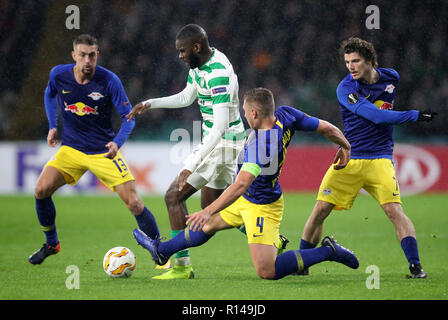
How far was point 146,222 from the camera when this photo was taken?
6414mm

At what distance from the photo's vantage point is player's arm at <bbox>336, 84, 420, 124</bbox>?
5.40 meters

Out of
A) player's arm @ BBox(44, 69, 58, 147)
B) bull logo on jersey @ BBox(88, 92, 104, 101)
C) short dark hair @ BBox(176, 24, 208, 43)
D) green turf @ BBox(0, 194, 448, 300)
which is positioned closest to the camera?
green turf @ BBox(0, 194, 448, 300)

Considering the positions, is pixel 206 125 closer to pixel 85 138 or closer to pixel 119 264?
pixel 85 138

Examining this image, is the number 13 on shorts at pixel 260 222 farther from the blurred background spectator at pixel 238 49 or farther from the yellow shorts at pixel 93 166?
the blurred background spectator at pixel 238 49

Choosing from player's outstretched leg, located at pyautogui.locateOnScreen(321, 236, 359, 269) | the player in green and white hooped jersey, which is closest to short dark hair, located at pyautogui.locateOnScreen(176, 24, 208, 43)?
the player in green and white hooped jersey

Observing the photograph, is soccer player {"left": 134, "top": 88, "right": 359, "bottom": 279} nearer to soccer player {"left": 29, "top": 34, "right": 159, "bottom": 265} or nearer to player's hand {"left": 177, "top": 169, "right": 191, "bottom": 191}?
player's hand {"left": 177, "top": 169, "right": 191, "bottom": 191}

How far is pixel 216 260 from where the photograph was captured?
6.84m

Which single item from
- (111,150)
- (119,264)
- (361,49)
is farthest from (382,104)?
(119,264)

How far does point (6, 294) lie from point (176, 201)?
5.43 ft

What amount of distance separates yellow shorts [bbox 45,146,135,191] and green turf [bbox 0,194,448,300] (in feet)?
2.70

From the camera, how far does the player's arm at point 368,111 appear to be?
17.7 ft

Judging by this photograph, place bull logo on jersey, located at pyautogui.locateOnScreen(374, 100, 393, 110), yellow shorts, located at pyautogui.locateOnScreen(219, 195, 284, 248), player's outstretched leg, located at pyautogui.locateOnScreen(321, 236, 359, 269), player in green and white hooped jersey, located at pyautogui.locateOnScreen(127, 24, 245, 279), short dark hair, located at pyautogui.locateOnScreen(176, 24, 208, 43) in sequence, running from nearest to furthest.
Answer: yellow shorts, located at pyautogui.locateOnScreen(219, 195, 284, 248) → player's outstretched leg, located at pyautogui.locateOnScreen(321, 236, 359, 269) → player in green and white hooped jersey, located at pyautogui.locateOnScreen(127, 24, 245, 279) → short dark hair, located at pyautogui.locateOnScreen(176, 24, 208, 43) → bull logo on jersey, located at pyautogui.locateOnScreen(374, 100, 393, 110)

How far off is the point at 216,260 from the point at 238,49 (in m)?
9.87
